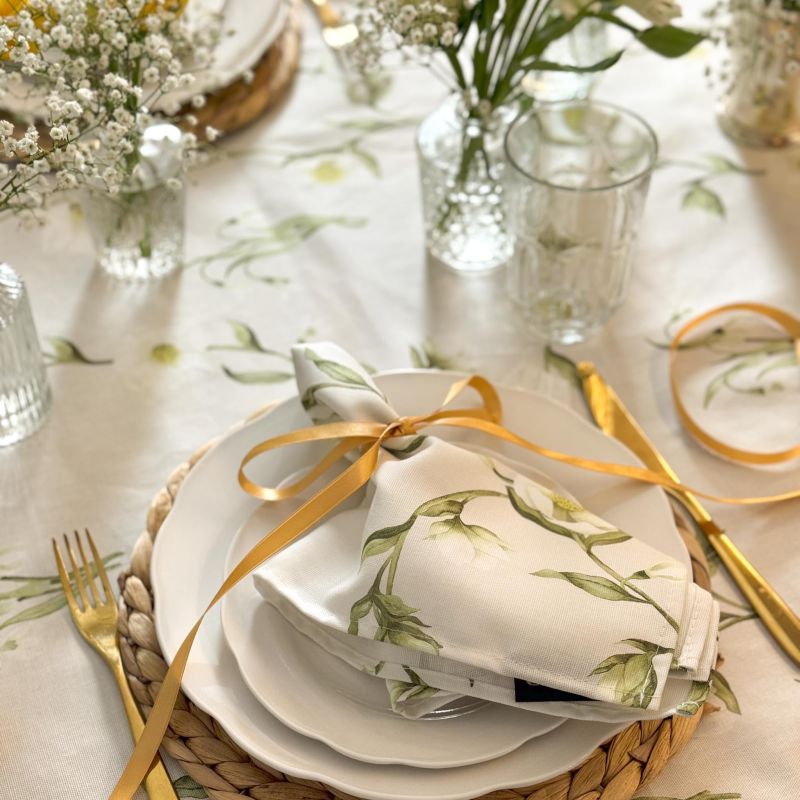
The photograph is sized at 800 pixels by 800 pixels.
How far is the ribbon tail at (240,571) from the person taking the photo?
0.61m

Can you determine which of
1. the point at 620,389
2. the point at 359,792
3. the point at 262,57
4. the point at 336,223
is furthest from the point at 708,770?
the point at 262,57

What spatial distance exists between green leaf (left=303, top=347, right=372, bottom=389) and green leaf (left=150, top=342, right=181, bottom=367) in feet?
0.72

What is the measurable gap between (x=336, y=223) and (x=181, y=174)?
0.17 metres

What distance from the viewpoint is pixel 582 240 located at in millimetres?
868

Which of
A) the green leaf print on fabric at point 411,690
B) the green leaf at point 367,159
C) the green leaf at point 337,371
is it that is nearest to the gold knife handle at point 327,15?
the green leaf at point 367,159

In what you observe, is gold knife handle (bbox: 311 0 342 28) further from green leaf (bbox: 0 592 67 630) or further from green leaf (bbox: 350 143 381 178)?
green leaf (bbox: 0 592 67 630)

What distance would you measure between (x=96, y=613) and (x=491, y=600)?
0.28m

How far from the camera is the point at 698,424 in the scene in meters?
0.83

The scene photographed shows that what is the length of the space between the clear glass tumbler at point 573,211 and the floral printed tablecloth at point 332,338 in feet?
0.11

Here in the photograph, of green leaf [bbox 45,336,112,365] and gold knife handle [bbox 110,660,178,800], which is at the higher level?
green leaf [bbox 45,336,112,365]

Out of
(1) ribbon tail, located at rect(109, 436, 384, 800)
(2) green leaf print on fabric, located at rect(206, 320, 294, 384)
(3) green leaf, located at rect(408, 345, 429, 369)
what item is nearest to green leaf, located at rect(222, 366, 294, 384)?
(2) green leaf print on fabric, located at rect(206, 320, 294, 384)

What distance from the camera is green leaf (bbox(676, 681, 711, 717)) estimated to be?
1.86ft

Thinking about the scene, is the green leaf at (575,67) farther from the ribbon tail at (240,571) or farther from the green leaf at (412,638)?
the green leaf at (412,638)

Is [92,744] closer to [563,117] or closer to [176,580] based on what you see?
[176,580]
